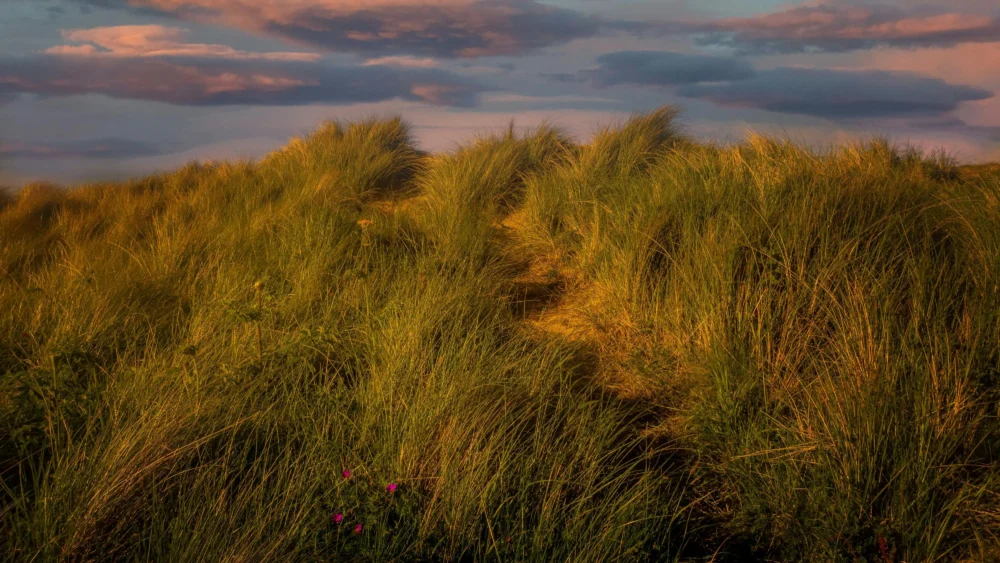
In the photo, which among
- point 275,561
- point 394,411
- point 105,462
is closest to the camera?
point 275,561

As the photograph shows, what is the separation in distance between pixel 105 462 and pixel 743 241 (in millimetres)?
3348

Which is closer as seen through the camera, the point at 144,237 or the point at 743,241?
the point at 743,241

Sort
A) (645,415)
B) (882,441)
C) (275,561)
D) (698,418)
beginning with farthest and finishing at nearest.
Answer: (645,415) → (698,418) → (882,441) → (275,561)

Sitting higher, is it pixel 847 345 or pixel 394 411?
pixel 847 345

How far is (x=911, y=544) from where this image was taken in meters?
2.37

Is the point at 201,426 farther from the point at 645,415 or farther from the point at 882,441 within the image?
the point at 882,441

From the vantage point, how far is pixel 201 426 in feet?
8.78

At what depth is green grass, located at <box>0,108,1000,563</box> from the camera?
231 cm

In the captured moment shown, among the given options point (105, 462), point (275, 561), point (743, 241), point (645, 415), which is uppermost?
point (743, 241)

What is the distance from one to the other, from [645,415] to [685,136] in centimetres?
615

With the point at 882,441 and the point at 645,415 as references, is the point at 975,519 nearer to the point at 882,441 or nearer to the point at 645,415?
the point at 882,441

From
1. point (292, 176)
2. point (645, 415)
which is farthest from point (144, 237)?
point (645, 415)

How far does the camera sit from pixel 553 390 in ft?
11.1

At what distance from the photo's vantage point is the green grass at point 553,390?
2.31 metres
